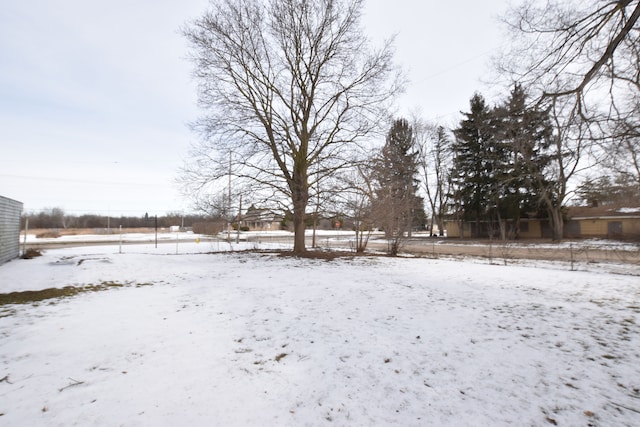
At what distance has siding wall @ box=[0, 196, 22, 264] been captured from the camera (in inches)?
426

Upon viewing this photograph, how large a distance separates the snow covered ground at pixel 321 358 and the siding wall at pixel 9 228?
6.18 meters

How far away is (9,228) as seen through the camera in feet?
38.2

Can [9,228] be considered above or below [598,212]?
below

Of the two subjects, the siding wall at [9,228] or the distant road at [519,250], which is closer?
the siding wall at [9,228]

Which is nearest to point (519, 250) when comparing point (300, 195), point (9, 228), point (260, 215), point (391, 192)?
point (391, 192)

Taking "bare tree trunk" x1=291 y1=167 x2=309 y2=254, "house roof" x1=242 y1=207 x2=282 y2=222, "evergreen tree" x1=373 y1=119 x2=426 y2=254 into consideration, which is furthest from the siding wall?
"evergreen tree" x1=373 y1=119 x2=426 y2=254

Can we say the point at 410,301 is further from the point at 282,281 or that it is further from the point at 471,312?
the point at 282,281

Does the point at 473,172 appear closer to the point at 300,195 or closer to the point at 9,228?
the point at 300,195

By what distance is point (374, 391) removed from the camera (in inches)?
113

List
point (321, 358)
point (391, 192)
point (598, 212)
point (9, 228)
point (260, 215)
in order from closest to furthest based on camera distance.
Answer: point (321, 358) < point (9, 228) < point (260, 215) < point (391, 192) < point (598, 212)

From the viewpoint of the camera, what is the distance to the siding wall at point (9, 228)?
10.8 meters

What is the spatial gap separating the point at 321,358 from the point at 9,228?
14.8 m

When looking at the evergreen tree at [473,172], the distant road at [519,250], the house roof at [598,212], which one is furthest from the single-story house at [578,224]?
the distant road at [519,250]

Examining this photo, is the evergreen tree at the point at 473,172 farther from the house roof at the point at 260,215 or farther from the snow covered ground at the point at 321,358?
the snow covered ground at the point at 321,358
